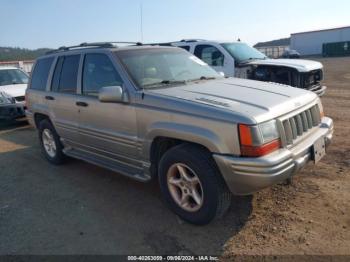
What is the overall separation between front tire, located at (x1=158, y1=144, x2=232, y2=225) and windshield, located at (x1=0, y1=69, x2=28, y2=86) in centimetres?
902

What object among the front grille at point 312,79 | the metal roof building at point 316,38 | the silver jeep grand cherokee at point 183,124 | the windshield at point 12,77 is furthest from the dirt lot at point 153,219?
the metal roof building at point 316,38

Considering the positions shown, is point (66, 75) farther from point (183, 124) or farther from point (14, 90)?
point (14, 90)

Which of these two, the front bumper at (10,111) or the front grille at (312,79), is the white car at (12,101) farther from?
the front grille at (312,79)

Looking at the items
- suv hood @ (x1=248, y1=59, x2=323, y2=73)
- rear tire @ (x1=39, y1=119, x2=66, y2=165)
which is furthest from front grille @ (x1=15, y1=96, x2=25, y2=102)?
suv hood @ (x1=248, y1=59, x2=323, y2=73)

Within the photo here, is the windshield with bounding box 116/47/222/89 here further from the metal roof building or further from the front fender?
the metal roof building

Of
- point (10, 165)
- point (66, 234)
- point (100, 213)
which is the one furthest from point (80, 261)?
point (10, 165)

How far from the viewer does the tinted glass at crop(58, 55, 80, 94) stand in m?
5.09

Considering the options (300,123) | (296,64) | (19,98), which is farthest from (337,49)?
(300,123)

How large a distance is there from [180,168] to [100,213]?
1191mm

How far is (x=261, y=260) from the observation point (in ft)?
10.0

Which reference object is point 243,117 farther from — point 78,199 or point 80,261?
point 78,199

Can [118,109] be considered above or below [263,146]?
above

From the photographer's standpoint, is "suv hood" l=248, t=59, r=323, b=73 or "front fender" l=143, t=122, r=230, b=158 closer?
"front fender" l=143, t=122, r=230, b=158

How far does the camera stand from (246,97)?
3699mm
